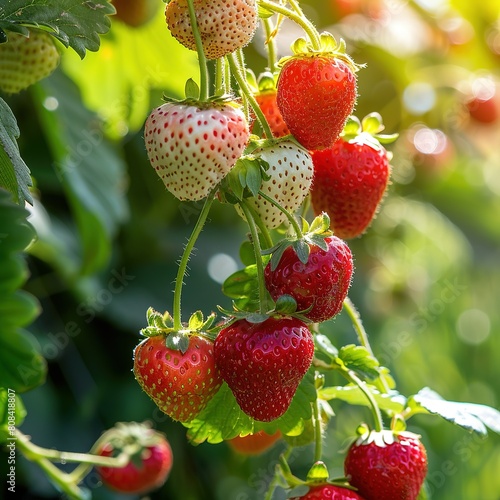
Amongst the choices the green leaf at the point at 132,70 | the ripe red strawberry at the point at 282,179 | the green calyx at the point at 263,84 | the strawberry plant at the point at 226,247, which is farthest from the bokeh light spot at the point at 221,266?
the ripe red strawberry at the point at 282,179

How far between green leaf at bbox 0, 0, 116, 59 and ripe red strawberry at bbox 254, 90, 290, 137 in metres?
0.16

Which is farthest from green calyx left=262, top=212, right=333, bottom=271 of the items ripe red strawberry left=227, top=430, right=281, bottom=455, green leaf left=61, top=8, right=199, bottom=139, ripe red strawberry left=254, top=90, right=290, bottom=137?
green leaf left=61, top=8, right=199, bottom=139

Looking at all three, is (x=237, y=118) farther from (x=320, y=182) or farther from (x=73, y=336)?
(x=73, y=336)

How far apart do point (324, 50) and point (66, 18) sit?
0.22 m

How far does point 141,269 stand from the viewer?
2.01 meters

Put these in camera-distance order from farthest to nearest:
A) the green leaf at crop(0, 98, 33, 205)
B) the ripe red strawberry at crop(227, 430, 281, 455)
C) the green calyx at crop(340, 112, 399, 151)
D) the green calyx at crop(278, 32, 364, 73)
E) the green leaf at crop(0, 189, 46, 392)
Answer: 1. the ripe red strawberry at crop(227, 430, 281, 455)
2. the green calyx at crop(340, 112, 399, 151)
3. the green calyx at crop(278, 32, 364, 73)
4. the green leaf at crop(0, 98, 33, 205)
5. the green leaf at crop(0, 189, 46, 392)

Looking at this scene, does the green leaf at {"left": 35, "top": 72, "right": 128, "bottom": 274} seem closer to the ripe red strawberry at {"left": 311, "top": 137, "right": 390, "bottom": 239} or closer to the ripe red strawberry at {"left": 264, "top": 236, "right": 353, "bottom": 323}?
the ripe red strawberry at {"left": 311, "top": 137, "right": 390, "bottom": 239}

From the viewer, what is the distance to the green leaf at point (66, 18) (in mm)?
728

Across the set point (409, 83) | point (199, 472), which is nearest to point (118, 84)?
point (199, 472)

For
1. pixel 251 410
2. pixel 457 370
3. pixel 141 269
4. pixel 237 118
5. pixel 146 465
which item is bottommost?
pixel 457 370

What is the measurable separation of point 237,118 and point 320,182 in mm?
179

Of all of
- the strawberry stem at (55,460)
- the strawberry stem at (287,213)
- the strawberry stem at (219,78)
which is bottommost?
the strawberry stem at (55,460)

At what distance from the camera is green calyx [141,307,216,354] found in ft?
2.45

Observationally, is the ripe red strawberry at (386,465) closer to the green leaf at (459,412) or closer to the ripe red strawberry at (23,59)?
the green leaf at (459,412)
